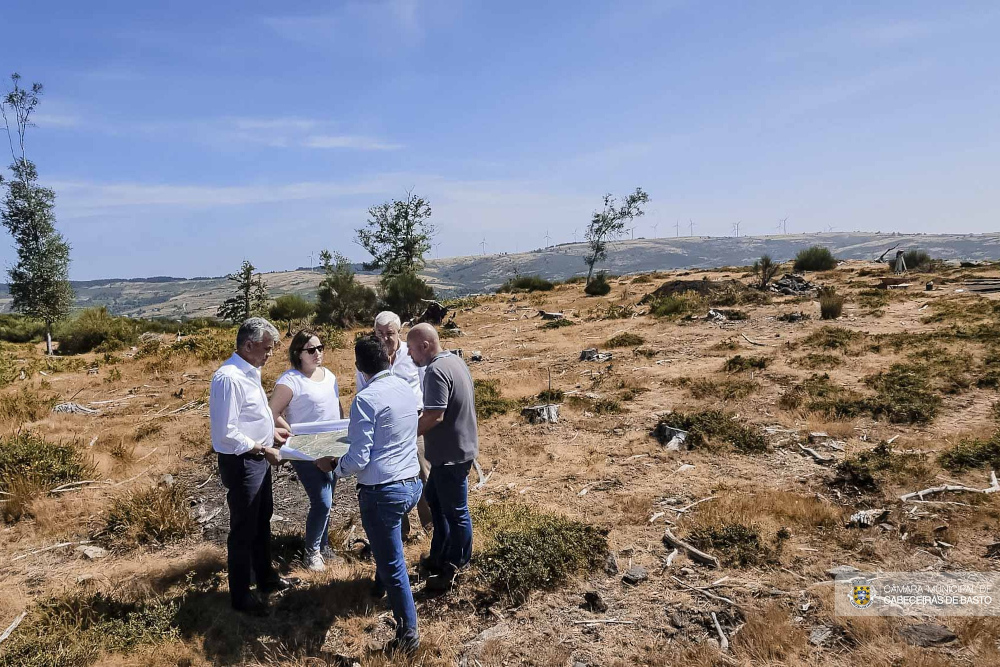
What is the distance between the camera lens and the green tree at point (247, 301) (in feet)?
68.3

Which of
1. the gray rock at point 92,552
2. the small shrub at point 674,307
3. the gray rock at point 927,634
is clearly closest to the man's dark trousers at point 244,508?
the gray rock at point 92,552

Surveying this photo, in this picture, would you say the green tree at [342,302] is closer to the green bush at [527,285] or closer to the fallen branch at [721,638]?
the green bush at [527,285]

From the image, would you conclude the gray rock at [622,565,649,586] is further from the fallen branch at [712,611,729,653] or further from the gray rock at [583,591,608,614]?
the fallen branch at [712,611,729,653]

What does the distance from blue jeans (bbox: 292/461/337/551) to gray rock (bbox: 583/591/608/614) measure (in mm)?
2299

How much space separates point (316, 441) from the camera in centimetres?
375

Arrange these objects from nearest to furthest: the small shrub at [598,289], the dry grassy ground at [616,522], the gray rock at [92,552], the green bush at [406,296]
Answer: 1. the dry grassy ground at [616,522]
2. the gray rock at [92,552]
3. the green bush at [406,296]
4. the small shrub at [598,289]

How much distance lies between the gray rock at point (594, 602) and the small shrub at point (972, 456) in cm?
476

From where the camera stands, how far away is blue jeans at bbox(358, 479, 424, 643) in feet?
10.8

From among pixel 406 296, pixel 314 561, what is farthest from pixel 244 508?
pixel 406 296

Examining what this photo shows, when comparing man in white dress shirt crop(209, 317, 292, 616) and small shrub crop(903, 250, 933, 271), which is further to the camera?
small shrub crop(903, 250, 933, 271)

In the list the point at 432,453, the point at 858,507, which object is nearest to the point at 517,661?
the point at 432,453

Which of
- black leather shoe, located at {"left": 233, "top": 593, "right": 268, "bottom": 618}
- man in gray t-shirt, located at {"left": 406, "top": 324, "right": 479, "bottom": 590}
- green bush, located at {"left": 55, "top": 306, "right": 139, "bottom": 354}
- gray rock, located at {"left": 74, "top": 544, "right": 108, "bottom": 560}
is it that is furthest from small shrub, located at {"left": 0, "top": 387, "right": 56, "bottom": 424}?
green bush, located at {"left": 55, "top": 306, "right": 139, "bottom": 354}

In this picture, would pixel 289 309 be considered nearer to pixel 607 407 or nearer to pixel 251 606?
pixel 607 407

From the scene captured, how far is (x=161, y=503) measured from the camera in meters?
5.59
